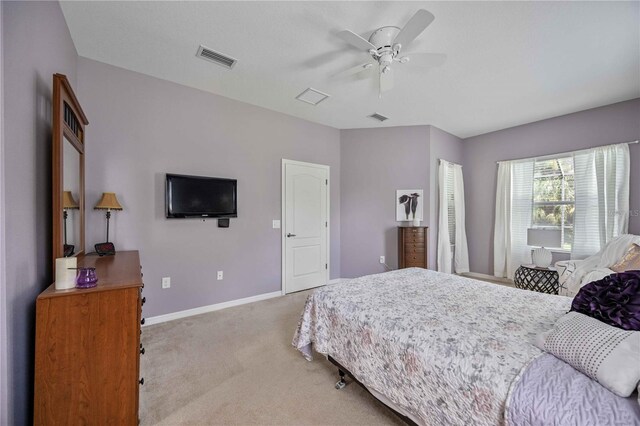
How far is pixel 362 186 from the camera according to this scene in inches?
183

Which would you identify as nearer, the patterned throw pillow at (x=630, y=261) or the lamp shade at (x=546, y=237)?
the patterned throw pillow at (x=630, y=261)

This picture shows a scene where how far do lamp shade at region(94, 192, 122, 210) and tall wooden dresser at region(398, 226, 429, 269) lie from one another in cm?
375

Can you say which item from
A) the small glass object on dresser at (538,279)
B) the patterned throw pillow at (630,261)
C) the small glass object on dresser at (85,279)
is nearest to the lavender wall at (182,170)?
the small glass object on dresser at (85,279)

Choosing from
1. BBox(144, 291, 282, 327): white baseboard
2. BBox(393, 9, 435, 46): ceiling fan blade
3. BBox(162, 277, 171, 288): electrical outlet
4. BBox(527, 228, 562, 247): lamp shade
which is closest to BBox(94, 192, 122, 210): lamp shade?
BBox(162, 277, 171, 288): electrical outlet

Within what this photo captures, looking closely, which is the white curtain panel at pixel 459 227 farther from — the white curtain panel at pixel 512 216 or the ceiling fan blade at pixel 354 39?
the ceiling fan blade at pixel 354 39

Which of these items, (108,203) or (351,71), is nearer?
(108,203)

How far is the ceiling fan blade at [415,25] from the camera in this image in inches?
63.5

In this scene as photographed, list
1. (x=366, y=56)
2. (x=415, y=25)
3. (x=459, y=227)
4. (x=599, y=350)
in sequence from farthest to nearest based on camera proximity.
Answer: (x=459, y=227), (x=366, y=56), (x=415, y=25), (x=599, y=350)

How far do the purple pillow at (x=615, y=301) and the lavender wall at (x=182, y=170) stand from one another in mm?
3284

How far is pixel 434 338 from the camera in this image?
1282 millimetres

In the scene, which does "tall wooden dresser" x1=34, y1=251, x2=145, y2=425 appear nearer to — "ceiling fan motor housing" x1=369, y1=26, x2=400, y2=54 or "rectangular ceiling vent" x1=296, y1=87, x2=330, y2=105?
"ceiling fan motor housing" x1=369, y1=26, x2=400, y2=54

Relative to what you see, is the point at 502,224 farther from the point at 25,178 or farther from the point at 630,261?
the point at 25,178

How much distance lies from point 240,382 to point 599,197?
4972mm

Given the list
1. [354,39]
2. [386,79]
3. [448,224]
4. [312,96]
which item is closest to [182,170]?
[312,96]
